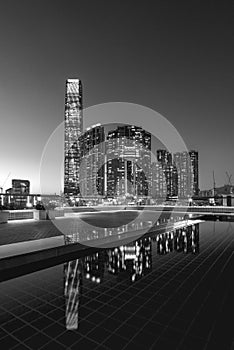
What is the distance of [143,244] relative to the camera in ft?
18.0

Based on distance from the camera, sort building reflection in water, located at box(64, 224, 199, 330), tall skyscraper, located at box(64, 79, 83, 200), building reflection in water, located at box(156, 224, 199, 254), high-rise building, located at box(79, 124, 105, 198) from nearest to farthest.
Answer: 1. building reflection in water, located at box(64, 224, 199, 330)
2. building reflection in water, located at box(156, 224, 199, 254)
3. high-rise building, located at box(79, 124, 105, 198)
4. tall skyscraper, located at box(64, 79, 83, 200)

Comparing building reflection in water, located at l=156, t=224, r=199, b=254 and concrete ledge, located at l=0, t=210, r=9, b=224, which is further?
concrete ledge, located at l=0, t=210, r=9, b=224

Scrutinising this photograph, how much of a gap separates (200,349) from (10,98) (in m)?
17.6

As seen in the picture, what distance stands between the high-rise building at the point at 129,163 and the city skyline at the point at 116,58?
32331mm

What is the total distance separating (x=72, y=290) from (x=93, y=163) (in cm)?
5508

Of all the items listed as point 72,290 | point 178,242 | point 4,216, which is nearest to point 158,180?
point 4,216

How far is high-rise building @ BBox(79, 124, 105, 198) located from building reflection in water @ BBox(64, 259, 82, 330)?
1874 inches

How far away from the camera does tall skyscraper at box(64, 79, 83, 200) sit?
70.1 m

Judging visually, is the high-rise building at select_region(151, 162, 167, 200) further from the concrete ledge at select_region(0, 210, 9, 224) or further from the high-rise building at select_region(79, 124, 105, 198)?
the concrete ledge at select_region(0, 210, 9, 224)

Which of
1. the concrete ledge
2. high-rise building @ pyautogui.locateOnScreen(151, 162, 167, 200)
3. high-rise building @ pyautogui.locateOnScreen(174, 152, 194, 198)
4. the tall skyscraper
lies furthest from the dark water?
high-rise building @ pyautogui.locateOnScreen(174, 152, 194, 198)

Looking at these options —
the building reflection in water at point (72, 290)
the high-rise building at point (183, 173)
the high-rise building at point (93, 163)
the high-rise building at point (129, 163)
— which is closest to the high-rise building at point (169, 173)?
the high-rise building at point (183, 173)

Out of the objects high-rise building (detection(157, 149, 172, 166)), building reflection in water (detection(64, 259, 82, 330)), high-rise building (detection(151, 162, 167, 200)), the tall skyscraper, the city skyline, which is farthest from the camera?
high-rise building (detection(157, 149, 172, 166))

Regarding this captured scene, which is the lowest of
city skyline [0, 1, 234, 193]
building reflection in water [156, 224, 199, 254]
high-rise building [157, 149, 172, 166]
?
building reflection in water [156, 224, 199, 254]

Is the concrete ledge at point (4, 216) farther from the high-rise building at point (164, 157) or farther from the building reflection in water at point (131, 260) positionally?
the high-rise building at point (164, 157)
